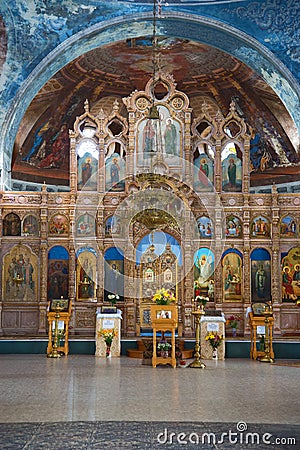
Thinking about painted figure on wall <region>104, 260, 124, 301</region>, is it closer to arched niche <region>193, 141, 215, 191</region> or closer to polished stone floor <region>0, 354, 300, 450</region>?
arched niche <region>193, 141, 215, 191</region>

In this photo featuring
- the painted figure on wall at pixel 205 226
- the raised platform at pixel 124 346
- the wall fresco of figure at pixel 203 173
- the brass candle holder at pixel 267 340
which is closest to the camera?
the brass candle holder at pixel 267 340

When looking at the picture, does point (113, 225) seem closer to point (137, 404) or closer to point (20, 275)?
point (20, 275)

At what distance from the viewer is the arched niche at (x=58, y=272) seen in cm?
2030

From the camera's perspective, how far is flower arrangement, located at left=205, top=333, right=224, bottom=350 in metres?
16.2

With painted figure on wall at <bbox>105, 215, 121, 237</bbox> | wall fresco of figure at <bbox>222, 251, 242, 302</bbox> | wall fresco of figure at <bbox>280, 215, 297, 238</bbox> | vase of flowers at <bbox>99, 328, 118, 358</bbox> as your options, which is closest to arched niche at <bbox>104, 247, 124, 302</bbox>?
painted figure on wall at <bbox>105, 215, 121, 237</bbox>

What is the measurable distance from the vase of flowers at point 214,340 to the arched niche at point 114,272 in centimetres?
474

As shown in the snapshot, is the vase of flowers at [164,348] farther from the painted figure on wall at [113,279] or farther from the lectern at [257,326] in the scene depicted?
the painted figure on wall at [113,279]

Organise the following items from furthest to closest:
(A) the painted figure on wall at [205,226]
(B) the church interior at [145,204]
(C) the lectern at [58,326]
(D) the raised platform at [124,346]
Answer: (A) the painted figure on wall at [205,226], (B) the church interior at [145,204], (D) the raised platform at [124,346], (C) the lectern at [58,326]

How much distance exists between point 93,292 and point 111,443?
13.6 metres

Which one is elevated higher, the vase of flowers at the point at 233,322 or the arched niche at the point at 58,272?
the arched niche at the point at 58,272

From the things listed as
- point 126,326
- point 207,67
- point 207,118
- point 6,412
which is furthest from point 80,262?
point 6,412

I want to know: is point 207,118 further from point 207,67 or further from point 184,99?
point 207,67

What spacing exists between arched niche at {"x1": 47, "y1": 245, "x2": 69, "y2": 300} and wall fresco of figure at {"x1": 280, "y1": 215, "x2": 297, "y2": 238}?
6.85 metres

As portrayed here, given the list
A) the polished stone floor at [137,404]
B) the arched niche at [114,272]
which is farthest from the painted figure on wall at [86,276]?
the polished stone floor at [137,404]
